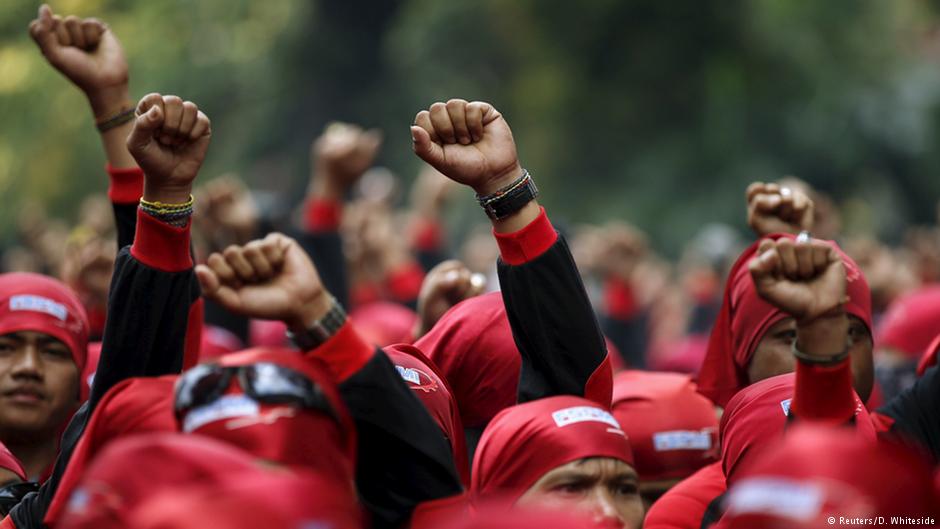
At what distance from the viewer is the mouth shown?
4.86 m

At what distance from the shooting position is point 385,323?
794cm

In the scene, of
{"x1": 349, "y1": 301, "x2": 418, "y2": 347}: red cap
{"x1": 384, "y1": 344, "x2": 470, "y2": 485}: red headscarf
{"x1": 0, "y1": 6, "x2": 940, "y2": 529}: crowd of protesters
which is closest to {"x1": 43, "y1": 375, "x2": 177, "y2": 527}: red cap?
{"x1": 0, "y1": 6, "x2": 940, "y2": 529}: crowd of protesters

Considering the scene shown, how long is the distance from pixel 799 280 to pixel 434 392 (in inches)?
44.2

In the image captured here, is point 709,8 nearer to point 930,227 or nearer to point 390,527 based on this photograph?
point 930,227

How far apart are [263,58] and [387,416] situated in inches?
800

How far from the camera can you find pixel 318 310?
11.1 feet

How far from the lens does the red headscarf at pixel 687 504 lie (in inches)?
170

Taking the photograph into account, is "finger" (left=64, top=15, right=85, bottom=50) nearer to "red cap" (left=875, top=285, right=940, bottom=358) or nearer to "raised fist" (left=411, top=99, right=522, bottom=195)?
"raised fist" (left=411, top=99, right=522, bottom=195)

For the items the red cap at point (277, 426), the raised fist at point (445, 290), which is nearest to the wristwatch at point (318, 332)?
the red cap at point (277, 426)

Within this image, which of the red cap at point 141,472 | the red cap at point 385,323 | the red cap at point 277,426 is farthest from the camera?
the red cap at point 385,323

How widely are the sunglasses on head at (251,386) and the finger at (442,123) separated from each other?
3.39 feet

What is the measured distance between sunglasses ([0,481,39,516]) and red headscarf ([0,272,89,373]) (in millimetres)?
635

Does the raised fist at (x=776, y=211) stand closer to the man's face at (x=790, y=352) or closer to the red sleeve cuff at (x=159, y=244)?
the man's face at (x=790, y=352)
